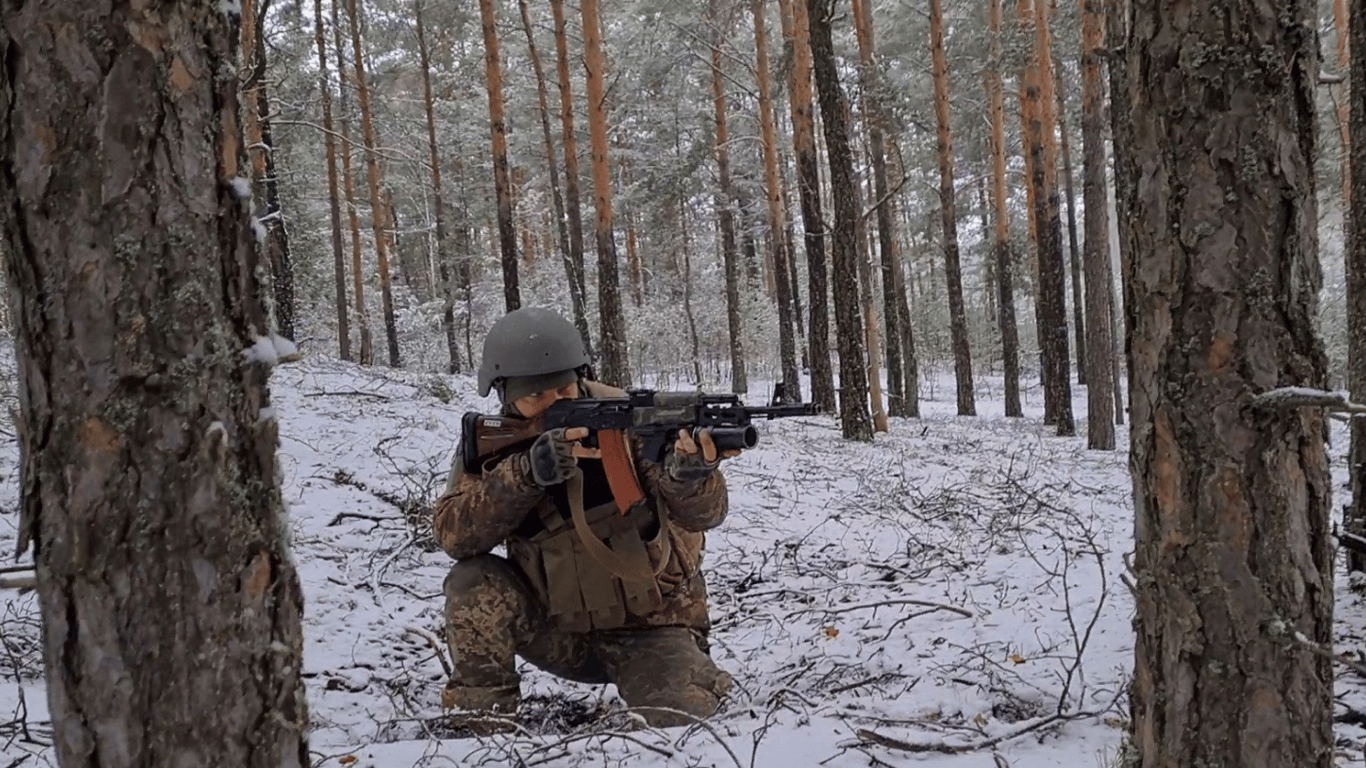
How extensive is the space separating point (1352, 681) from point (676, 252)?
25.9m

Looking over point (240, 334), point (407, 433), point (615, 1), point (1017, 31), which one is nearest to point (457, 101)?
point (615, 1)

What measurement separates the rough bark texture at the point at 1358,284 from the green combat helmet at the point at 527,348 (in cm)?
280

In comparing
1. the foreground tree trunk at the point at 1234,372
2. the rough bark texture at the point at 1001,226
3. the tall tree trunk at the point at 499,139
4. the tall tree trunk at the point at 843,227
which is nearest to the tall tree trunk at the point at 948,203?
the rough bark texture at the point at 1001,226

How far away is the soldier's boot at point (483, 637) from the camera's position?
3129 mm

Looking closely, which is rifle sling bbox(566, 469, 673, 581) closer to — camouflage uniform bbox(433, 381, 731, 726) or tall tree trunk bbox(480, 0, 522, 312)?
camouflage uniform bbox(433, 381, 731, 726)

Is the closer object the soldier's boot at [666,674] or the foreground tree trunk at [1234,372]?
the foreground tree trunk at [1234,372]

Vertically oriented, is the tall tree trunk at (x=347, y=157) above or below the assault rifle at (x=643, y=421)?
above

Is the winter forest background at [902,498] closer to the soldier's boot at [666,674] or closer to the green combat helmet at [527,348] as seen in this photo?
the soldier's boot at [666,674]

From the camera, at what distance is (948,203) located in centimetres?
1458

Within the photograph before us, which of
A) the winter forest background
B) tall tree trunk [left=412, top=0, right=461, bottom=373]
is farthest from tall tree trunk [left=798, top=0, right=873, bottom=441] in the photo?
tall tree trunk [left=412, top=0, right=461, bottom=373]

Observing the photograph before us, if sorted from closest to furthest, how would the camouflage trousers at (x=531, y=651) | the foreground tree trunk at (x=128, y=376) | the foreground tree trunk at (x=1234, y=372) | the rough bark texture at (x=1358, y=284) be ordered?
the foreground tree trunk at (x=128, y=376) < the foreground tree trunk at (x=1234, y=372) < the rough bark texture at (x=1358, y=284) < the camouflage trousers at (x=531, y=651)

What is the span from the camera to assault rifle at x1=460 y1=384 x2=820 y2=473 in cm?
289

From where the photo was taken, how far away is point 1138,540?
179 cm

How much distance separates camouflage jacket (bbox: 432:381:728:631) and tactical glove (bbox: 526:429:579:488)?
11 centimetres
